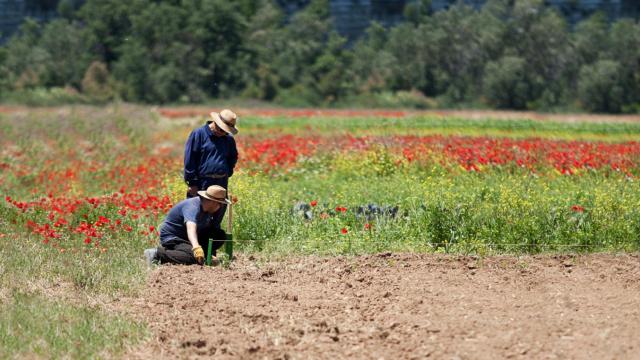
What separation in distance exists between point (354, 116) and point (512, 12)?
20.3 m

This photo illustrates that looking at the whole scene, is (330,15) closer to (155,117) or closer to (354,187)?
(155,117)

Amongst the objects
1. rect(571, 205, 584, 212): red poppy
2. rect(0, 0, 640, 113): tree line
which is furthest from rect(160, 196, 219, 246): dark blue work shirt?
rect(0, 0, 640, 113): tree line

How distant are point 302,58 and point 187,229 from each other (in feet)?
151

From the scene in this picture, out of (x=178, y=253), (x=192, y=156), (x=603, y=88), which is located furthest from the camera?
(x=603, y=88)

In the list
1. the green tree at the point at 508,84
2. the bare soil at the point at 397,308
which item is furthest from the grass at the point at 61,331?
Result: the green tree at the point at 508,84

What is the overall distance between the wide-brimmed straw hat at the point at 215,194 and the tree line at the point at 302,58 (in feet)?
126

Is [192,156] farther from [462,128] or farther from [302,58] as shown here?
[302,58]

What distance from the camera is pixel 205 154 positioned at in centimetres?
1001

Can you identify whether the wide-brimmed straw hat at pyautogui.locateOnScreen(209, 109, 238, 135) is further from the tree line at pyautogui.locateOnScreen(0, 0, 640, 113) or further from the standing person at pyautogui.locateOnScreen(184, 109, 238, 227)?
the tree line at pyautogui.locateOnScreen(0, 0, 640, 113)

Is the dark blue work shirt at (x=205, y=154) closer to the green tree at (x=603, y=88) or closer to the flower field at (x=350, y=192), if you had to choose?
the flower field at (x=350, y=192)

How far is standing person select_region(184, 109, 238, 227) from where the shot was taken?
32.6 feet

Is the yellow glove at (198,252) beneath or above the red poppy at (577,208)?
beneath

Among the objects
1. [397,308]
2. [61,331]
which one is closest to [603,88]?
[397,308]

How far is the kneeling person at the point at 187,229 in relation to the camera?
9406mm
